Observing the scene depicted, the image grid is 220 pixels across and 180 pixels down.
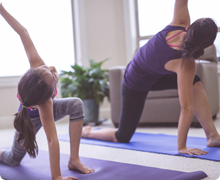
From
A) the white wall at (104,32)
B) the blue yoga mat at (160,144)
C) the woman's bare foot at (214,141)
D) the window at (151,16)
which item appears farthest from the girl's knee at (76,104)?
the window at (151,16)

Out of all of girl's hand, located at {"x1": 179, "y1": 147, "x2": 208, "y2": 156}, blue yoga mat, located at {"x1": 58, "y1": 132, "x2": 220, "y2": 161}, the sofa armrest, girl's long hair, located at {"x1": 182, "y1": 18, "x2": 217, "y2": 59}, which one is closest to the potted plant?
the sofa armrest

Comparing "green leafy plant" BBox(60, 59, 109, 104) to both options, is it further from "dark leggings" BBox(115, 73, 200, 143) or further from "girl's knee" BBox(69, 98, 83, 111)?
"girl's knee" BBox(69, 98, 83, 111)

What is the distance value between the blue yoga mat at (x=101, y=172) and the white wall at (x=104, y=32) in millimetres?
2326

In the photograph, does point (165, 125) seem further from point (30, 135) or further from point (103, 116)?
point (30, 135)

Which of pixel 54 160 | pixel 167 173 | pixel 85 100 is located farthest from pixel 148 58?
pixel 85 100

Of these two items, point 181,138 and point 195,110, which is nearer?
point 181,138

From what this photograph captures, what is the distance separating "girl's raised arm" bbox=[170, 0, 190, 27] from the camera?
58.7 inches

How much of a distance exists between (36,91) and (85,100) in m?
2.12

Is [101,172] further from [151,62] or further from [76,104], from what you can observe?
[151,62]

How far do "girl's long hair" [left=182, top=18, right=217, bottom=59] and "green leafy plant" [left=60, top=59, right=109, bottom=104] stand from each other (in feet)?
6.00

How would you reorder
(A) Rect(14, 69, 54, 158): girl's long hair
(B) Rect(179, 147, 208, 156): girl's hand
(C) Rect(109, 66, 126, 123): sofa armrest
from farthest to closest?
(C) Rect(109, 66, 126, 123): sofa armrest → (B) Rect(179, 147, 208, 156): girl's hand → (A) Rect(14, 69, 54, 158): girl's long hair

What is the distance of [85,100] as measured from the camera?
3229mm

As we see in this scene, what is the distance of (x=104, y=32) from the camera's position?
393 centimetres

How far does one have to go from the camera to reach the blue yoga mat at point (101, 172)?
116cm
